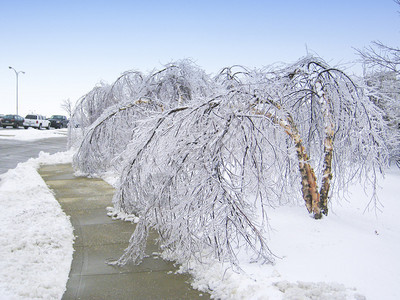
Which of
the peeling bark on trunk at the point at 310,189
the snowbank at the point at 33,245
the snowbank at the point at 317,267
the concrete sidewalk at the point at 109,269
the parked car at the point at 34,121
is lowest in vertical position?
the concrete sidewalk at the point at 109,269

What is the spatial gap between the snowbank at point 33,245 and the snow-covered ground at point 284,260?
0.01 meters

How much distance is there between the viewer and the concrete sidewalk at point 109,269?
156 inches

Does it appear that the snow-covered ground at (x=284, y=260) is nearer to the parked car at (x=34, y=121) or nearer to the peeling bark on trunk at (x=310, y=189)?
the peeling bark on trunk at (x=310, y=189)

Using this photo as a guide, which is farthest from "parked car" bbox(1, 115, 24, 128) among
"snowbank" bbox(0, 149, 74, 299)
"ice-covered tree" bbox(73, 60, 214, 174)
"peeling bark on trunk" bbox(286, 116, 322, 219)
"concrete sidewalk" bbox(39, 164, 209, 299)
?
"peeling bark on trunk" bbox(286, 116, 322, 219)

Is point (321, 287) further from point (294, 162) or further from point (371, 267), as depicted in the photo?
point (294, 162)

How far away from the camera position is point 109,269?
15.1 feet

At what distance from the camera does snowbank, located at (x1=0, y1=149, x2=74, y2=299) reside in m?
3.95

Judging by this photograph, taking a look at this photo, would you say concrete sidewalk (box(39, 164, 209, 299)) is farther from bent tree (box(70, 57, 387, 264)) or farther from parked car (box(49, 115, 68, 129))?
parked car (box(49, 115, 68, 129))

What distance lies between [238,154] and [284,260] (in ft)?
5.44

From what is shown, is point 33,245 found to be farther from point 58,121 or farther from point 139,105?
point 58,121

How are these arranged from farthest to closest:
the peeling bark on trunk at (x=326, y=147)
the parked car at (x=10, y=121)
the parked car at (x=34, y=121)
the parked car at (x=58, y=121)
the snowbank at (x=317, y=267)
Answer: the parked car at (x=58, y=121) < the parked car at (x=34, y=121) < the parked car at (x=10, y=121) < the peeling bark on trunk at (x=326, y=147) < the snowbank at (x=317, y=267)

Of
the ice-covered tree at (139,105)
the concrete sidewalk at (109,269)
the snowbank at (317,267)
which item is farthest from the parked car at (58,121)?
the snowbank at (317,267)

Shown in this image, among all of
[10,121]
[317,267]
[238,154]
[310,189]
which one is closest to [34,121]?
[10,121]

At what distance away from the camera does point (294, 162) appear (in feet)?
21.4
